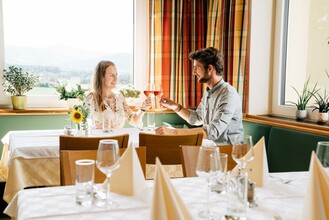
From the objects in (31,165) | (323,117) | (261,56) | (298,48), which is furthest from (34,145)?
(298,48)

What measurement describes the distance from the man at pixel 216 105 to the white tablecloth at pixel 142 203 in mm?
1152

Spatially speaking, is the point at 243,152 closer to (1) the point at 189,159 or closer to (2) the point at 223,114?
(1) the point at 189,159

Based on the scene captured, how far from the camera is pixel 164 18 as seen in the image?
13.5 ft

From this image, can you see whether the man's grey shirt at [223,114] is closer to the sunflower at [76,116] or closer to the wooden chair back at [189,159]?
the wooden chair back at [189,159]

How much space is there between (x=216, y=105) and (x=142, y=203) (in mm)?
1705

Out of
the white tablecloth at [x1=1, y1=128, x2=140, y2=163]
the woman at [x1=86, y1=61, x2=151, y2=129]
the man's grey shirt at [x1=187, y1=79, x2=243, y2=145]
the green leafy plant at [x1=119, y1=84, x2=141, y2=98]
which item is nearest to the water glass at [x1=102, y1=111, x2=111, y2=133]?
the white tablecloth at [x1=1, y1=128, x2=140, y2=163]

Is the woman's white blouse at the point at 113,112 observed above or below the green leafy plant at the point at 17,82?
below

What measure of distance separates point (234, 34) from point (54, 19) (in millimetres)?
1870

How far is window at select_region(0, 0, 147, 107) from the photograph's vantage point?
13.0ft

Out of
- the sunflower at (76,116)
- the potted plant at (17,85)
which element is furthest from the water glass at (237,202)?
the potted plant at (17,85)

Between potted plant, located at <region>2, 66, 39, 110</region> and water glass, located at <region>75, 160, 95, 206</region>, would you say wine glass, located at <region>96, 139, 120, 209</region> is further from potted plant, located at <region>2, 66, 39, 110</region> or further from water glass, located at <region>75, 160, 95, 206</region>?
potted plant, located at <region>2, 66, 39, 110</region>

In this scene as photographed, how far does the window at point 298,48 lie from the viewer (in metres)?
3.12

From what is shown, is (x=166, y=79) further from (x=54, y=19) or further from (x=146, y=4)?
(x=54, y=19)

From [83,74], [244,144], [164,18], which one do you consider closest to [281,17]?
[164,18]
